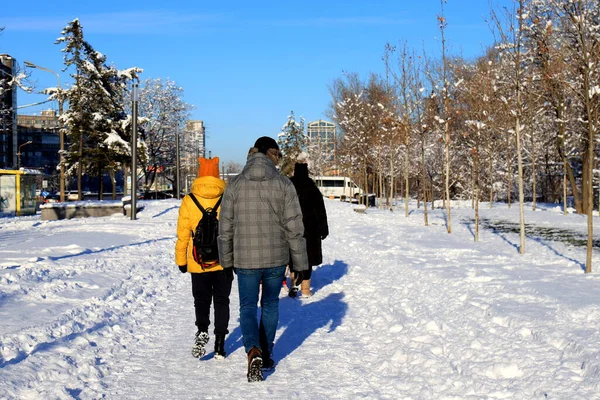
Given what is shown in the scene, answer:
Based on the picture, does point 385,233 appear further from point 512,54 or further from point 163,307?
point 163,307

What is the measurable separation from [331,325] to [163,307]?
2584 mm

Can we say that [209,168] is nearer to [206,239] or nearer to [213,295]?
[206,239]

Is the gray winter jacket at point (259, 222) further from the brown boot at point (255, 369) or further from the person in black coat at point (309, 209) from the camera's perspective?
the person in black coat at point (309, 209)

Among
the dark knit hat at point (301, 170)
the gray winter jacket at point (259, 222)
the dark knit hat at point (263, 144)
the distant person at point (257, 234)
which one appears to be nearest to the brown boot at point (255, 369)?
the distant person at point (257, 234)

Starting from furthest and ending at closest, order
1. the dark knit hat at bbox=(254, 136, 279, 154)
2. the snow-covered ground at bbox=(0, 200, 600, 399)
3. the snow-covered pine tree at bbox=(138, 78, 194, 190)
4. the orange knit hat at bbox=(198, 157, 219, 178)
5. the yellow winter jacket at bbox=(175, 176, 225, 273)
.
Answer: the snow-covered pine tree at bbox=(138, 78, 194, 190)
the orange knit hat at bbox=(198, 157, 219, 178)
the yellow winter jacket at bbox=(175, 176, 225, 273)
the dark knit hat at bbox=(254, 136, 279, 154)
the snow-covered ground at bbox=(0, 200, 600, 399)

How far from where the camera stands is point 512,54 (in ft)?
45.4

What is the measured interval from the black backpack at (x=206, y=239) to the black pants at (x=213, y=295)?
0.16 meters

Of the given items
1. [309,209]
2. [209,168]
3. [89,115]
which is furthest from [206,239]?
[89,115]

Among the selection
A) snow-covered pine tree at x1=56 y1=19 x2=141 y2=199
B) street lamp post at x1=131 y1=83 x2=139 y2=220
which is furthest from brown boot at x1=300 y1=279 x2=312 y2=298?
snow-covered pine tree at x1=56 y1=19 x2=141 y2=199

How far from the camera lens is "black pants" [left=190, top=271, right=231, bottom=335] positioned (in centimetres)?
577

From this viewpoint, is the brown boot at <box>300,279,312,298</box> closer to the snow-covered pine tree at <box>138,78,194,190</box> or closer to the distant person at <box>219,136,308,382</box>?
the distant person at <box>219,136,308,382</box>

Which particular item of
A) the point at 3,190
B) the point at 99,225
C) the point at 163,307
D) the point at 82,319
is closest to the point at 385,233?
the point at 99,225

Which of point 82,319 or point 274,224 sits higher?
point 274,224

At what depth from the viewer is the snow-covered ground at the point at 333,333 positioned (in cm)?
480
